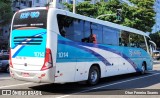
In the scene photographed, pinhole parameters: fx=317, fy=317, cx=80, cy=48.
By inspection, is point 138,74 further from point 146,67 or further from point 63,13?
point 63,13

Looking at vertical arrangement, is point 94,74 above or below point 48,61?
below

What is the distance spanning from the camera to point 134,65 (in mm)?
19016

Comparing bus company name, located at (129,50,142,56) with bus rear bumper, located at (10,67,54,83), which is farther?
bus company name, located at (129,50,142,56)

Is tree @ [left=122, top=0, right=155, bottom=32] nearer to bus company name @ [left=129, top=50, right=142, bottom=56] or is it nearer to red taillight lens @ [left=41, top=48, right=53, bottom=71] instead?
bus company name @ [left=129, top=50, right=142, bottom=56]

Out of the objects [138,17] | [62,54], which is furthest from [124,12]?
[62,54]

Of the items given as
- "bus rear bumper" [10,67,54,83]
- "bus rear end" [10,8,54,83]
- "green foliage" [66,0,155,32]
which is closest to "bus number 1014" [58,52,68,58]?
"bus rear end" [10,8,54,83]

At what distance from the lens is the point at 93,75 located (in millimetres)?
14539

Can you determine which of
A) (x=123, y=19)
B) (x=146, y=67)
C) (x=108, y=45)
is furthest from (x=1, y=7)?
(x=108, y=45)

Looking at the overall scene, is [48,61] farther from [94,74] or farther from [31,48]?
[94,74]

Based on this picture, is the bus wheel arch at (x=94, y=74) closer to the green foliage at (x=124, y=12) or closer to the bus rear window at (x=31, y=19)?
the bus rear window at (x=31, y=19)

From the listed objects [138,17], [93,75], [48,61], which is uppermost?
[138,17]

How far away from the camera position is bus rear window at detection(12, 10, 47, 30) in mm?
12034

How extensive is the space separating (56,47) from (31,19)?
157 centimetres

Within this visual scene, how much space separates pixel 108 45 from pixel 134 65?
13.0ft
